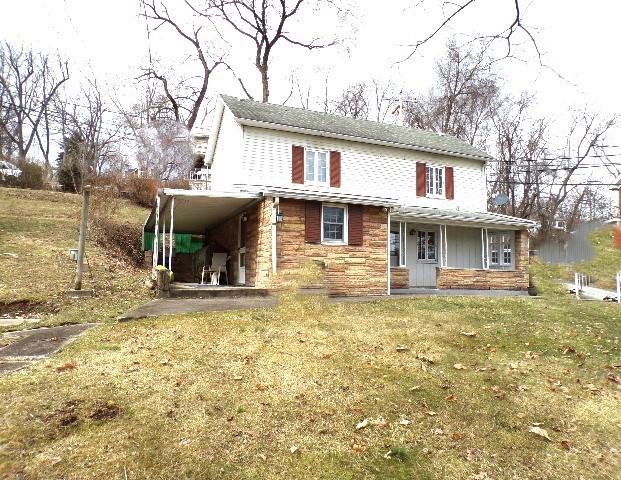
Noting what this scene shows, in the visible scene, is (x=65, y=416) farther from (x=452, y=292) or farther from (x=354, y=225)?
(x=452, y=292)

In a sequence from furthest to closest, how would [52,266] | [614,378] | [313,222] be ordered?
[52,266] < [313,222] < [614,378]

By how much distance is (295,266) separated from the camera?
42.5 ft

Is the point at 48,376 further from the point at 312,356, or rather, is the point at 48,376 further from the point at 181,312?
the point at 181,312

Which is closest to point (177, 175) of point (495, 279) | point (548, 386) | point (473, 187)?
point (473, 187)

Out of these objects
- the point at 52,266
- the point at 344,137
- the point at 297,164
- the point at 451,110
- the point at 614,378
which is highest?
the point at 451,110

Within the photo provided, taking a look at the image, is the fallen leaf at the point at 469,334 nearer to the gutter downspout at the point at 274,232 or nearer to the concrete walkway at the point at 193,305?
the concrete walkway at the point at 193,305

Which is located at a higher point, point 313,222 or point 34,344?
point 313,222

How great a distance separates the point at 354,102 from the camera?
3600 cm

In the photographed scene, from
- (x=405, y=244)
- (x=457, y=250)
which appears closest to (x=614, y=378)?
(x=405, y=244)

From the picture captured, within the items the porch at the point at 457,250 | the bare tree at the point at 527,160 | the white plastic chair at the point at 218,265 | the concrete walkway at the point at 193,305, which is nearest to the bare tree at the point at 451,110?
the bare tree at the point at 527,160

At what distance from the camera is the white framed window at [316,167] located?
1667 cm

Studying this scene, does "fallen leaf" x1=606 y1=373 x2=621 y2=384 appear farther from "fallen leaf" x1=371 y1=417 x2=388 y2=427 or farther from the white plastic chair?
the white plastic chair

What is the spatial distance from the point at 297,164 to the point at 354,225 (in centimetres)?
391

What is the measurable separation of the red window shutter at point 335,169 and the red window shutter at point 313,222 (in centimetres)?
370
